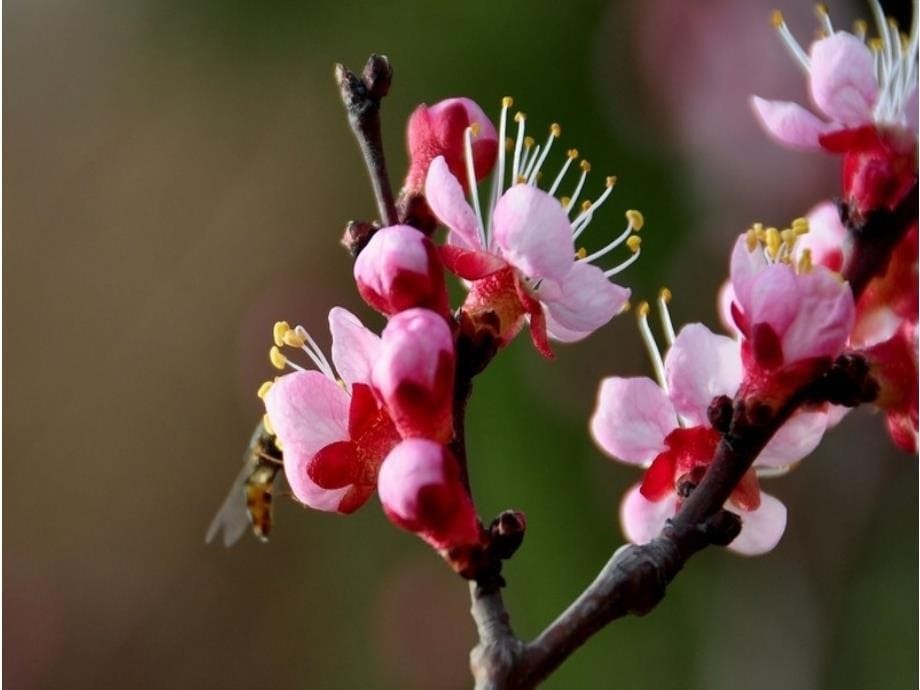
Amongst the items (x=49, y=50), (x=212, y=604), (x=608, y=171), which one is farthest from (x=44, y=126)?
(x=608, y=171)

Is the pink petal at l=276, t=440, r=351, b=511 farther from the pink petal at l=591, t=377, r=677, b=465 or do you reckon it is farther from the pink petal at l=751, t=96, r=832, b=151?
the pink petal at l=751, t=96, r=832, b=151

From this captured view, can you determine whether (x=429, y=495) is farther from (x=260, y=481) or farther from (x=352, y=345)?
(x=260, y=481)

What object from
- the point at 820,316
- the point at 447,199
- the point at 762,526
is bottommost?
the point at 762,526

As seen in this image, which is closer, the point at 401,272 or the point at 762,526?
the point at 401,272

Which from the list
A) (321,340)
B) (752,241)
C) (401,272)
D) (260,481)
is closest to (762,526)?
(752,241)

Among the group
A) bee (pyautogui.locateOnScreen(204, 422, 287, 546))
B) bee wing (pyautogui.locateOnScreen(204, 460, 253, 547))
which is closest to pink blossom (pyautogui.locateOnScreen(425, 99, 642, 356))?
bee (pyautogui.locateOnScreen(204, 422, 287, 546))
